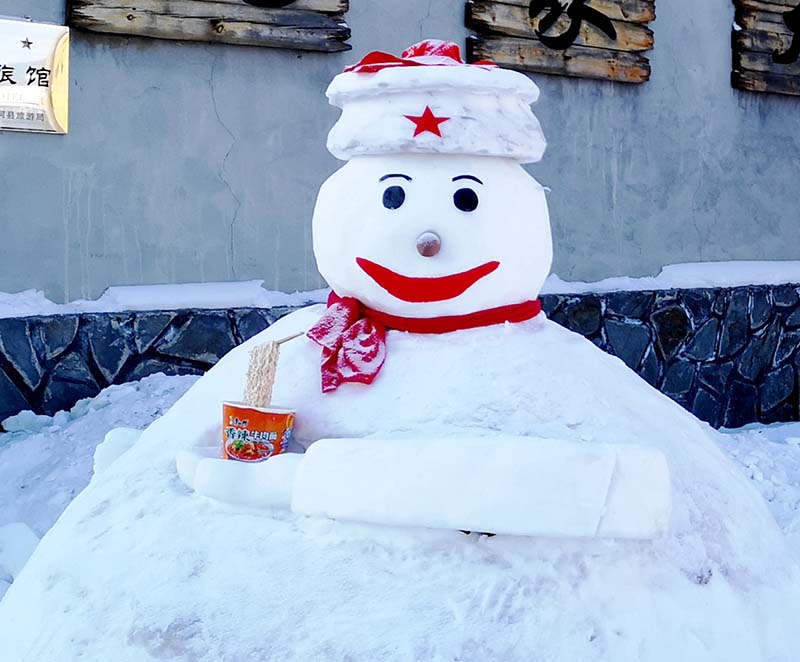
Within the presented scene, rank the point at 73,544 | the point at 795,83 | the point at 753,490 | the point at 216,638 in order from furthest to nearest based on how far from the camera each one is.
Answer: the point at 795,83, the point at 753,490, the point at 73,544, the point at 216,638

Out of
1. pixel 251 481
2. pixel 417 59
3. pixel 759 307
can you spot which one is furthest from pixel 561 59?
pixel 251 481

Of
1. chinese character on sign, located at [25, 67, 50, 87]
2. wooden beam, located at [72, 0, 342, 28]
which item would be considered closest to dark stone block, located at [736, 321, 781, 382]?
wooden beam, located at [72, 0, 342, 28]

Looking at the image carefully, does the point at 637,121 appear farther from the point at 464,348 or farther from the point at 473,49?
the point at 464,348

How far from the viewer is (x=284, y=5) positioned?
187 inches

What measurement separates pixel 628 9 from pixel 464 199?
4362 mm

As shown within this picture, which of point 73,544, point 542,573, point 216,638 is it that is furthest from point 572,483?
point 73,544

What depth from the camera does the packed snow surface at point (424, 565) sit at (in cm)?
163

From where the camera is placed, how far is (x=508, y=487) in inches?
64.9

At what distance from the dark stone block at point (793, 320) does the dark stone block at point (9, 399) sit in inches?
182

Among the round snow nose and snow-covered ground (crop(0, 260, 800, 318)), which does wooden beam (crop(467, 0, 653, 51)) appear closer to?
snow-covered ground (crop(0, 260, 800, 318))

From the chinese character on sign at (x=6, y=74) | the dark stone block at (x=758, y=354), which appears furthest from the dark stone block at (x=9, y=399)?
the dark stone block at (x=758, y=354)

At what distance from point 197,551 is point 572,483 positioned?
26.4 inches

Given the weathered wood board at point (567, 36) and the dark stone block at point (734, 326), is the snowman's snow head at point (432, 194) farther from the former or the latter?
the dark stone block at point (734, 326)

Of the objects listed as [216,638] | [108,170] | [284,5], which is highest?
[284,5]
